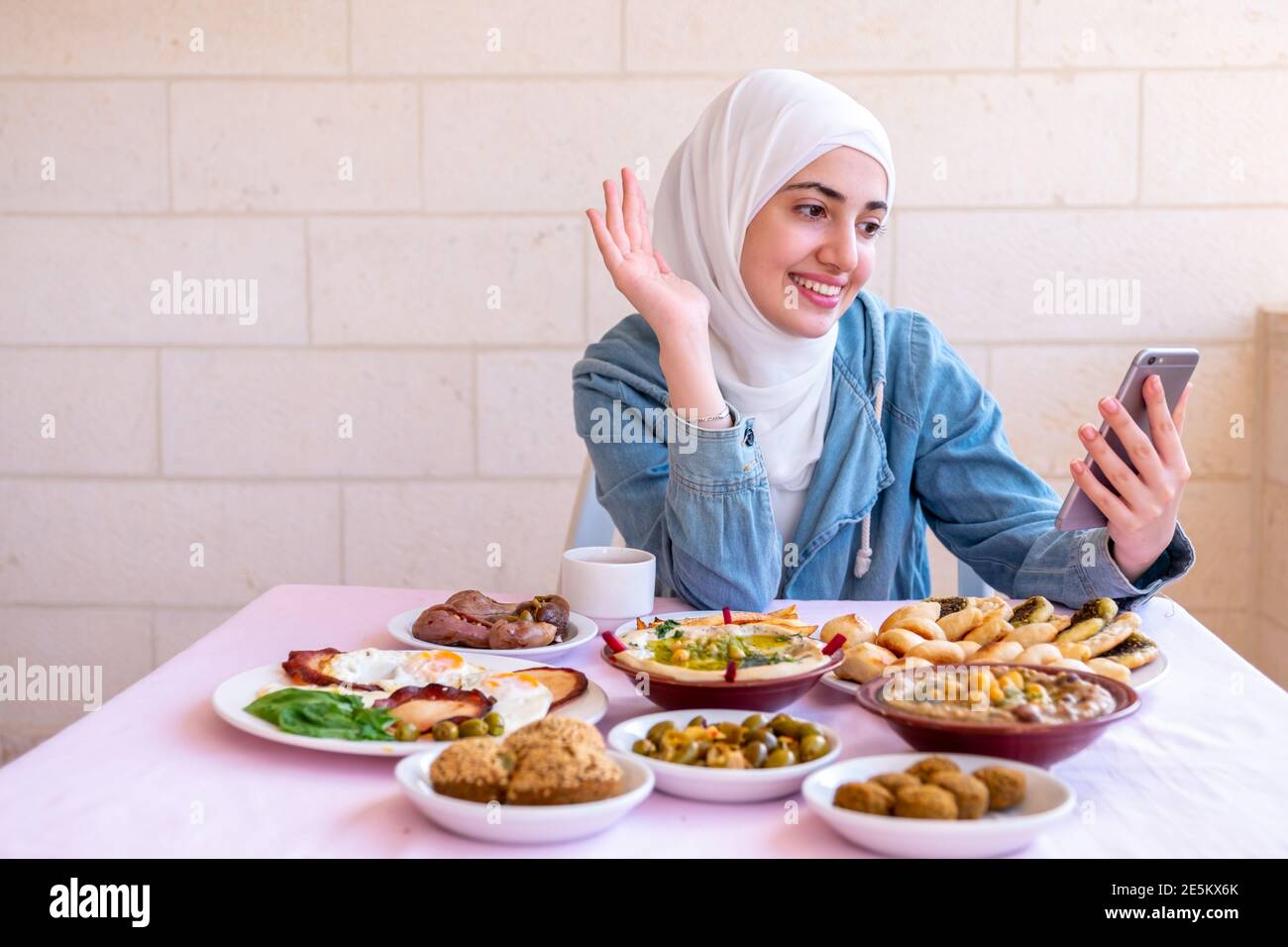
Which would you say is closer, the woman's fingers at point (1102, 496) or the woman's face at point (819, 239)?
the woman's fingers at point (1102, 496)

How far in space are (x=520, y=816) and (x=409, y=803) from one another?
131mm

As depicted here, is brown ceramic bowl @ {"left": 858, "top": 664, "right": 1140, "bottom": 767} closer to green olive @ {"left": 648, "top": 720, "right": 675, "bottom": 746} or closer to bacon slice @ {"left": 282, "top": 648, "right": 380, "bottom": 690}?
green olive @ {"left": 648, "top": 720, "right": 675, "bottom": 746}

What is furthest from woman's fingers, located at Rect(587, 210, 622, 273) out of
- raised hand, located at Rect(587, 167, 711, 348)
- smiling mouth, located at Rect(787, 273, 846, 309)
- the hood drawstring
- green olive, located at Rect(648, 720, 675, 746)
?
green olive, located at Rect(648, 720, 675, 746)

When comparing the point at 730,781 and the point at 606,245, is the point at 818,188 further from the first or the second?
the point at 730,781

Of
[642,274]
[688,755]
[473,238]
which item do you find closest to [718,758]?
[688,755]

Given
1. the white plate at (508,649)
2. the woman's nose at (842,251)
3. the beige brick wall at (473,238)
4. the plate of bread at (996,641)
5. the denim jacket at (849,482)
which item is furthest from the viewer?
the beige brick wall at (473,238)

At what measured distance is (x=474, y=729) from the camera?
0.92 m

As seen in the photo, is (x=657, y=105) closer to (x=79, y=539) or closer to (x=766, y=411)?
(x=766, y=411)

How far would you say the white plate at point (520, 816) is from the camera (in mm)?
766

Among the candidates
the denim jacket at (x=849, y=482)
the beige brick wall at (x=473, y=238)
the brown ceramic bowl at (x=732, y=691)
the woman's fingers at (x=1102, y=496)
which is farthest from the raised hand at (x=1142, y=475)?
the beige brick wall at (x=473, y=238)

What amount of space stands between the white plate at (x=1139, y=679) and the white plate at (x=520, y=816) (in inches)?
12.6

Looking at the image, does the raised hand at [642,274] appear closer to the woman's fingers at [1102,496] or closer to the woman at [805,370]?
the woman at [805,370]

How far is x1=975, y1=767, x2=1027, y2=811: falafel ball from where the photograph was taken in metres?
0.81

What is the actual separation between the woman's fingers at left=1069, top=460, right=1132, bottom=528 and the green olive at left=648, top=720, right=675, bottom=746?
2.28ft
